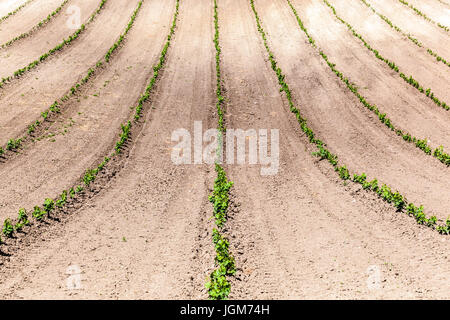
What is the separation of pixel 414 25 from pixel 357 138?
17.2 metres

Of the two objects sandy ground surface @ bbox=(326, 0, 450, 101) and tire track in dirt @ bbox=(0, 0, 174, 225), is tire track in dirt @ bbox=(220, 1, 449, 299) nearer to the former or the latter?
tire track in dirt @ bbox=(0, 0, 174, 225)

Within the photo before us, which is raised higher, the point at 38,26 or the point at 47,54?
the point at 38,26

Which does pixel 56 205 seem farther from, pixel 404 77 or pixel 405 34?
pixel 405 34

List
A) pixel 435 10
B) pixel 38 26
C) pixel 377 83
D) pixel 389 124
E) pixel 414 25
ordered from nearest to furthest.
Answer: pixel 389 124 < pixel 377 83 < pixel 414 25 < pixel 38 26 < pixel 435 10

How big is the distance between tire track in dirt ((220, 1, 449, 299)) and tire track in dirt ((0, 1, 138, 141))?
11582 millimetres

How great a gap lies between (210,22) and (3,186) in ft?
71.2

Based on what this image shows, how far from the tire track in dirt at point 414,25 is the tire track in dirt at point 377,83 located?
4825mm

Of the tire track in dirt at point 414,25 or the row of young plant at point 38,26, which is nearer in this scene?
the tire track in dirt at point 414,25

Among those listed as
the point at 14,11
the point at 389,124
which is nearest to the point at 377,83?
the point at 389,124

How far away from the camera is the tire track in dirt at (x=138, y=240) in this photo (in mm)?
10547

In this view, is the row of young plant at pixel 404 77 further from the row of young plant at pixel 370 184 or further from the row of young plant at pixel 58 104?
the row of young plant at pixel 58 104

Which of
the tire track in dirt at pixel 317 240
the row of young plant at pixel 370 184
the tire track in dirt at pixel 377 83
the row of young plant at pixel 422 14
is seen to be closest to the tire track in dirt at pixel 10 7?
the tire track in dirt at pixel 377 83

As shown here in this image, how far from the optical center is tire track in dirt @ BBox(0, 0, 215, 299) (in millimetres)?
10547

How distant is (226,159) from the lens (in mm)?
16516
